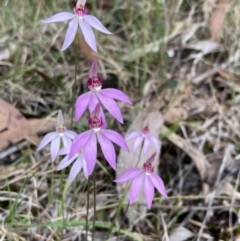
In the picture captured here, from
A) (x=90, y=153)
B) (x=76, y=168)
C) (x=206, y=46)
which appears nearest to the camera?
(x=90, y=153)

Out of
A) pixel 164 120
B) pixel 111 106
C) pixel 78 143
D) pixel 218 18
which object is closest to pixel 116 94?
pixel 111 106

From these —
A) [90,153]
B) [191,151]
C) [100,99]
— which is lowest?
[191,151]

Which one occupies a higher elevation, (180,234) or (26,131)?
(26,131)

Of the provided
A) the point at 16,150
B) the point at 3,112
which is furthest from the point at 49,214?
the point at 3,112

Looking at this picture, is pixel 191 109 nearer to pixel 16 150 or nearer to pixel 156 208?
pixel 156 208

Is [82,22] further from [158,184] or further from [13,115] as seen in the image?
[13,115]

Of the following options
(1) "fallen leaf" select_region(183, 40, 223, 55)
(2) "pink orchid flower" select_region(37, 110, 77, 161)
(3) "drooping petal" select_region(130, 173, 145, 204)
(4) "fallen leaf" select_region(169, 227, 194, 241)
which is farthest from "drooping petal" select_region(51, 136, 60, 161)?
(1) "fallen leaf" select_region(183, 40, 223, 55)
